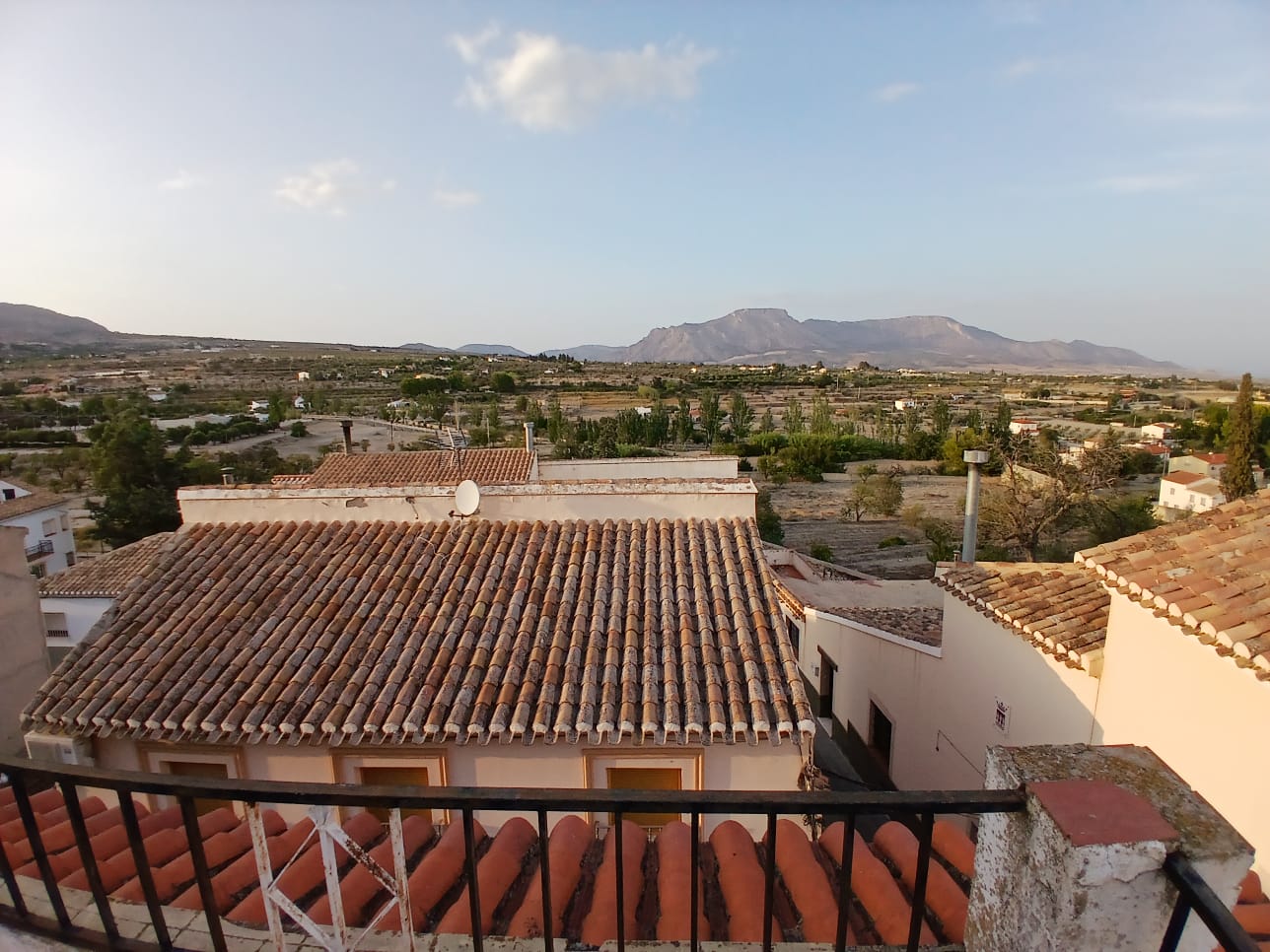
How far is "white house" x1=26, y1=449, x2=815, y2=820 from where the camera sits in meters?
5.36

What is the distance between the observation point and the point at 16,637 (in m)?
5.77

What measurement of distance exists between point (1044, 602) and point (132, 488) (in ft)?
110

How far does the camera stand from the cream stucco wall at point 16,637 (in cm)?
561

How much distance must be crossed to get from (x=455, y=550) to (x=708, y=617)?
325 cm

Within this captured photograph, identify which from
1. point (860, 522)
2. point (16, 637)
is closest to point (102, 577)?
point (16, 637)

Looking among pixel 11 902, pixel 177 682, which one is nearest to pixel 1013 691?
pixel 11 902

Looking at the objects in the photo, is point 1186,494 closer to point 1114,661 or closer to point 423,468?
point 1114,661

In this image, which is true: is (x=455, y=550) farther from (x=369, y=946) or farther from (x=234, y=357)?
(x=234, y=357)

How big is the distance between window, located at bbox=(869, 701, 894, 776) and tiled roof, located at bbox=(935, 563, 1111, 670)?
298 centimetres

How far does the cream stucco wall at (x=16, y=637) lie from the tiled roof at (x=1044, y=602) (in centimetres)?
937

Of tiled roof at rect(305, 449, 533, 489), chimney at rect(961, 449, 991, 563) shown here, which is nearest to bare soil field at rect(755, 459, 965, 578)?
chimney at rect(961, 449, 991, 563)

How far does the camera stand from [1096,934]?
1552 mm

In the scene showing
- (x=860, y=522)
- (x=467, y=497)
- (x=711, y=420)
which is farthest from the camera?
(x=711, y=420)

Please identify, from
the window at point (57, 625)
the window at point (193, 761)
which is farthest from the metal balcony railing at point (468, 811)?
the window at point (57, 625)
